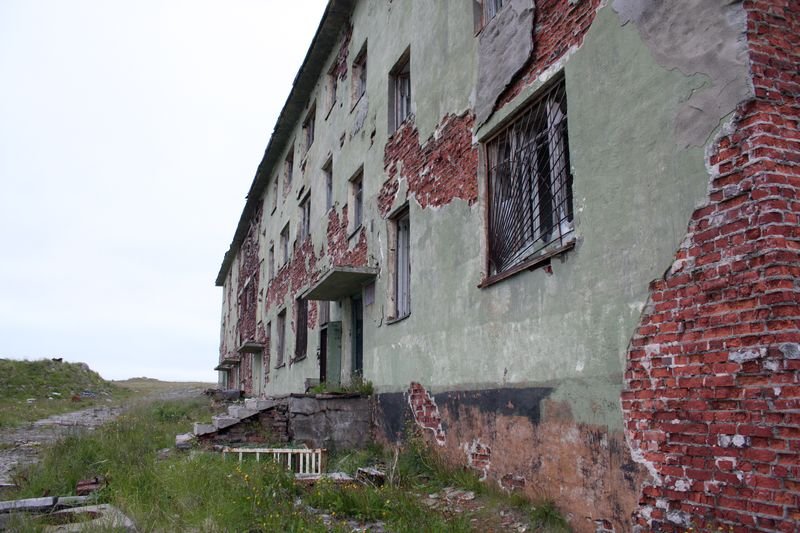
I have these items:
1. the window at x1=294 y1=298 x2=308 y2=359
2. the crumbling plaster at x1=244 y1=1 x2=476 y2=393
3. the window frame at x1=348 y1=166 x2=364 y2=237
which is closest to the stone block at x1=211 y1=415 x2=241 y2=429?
the crumbling plaster at x1=244 y1=1 x2=476 y2=393

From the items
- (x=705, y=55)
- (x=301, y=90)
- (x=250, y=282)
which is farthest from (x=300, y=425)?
(x=250, y=282)

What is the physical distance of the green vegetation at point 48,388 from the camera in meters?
22.5

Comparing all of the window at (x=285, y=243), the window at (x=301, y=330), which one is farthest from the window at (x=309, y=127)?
the window at (x=301, y=330)

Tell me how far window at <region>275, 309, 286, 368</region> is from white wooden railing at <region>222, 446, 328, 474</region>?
969 centimetres

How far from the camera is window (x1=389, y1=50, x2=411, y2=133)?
10602mm

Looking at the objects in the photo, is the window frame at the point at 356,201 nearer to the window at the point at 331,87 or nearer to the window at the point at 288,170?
the window at the point at 331,87

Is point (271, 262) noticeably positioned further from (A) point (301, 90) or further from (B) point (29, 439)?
(B) point (29, 439)

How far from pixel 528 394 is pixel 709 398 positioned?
211 cm

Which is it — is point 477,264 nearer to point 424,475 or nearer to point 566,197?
point 566,197

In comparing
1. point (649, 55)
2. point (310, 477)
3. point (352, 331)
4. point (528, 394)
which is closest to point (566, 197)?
point (649, 55)

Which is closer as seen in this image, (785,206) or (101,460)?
(785,206)

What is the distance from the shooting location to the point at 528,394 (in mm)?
5836

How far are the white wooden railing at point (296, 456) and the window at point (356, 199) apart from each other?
4.91 m

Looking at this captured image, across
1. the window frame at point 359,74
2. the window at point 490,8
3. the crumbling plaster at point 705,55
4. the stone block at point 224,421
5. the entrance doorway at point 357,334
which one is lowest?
the stone block at point 224,421
